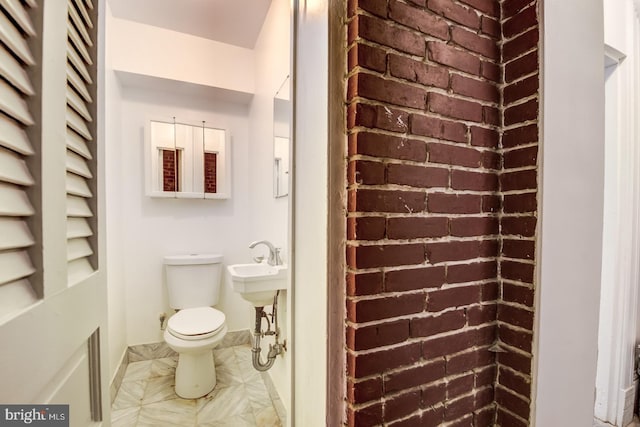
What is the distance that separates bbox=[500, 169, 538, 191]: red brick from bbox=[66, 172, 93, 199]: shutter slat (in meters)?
1.21

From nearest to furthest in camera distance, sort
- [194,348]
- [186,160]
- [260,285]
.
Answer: [260,285]
[194,348]
[186,160]

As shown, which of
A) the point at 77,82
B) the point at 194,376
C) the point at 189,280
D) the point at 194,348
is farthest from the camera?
the point at 189,280

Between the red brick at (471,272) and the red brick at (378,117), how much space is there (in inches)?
18.2

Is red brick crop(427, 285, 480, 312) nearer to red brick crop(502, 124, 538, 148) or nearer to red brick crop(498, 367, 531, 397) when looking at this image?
red brick crop(498, 367, 531, 397)

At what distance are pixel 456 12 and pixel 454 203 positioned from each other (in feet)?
1.96

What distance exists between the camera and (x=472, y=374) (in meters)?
0.91

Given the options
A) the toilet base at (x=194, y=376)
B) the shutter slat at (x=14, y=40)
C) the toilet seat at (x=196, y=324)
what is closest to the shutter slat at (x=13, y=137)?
the shutter slat at (x=14, y=40)

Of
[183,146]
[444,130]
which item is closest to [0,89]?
[444,130]

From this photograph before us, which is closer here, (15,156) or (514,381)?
(15,156)

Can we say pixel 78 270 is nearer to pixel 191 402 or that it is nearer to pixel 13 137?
pixel 13 137

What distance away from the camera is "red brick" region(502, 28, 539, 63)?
2.81 ft

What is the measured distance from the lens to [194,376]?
1817mm

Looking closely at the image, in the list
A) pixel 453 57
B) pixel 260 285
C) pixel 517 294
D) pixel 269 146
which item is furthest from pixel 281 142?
pixel 517 294

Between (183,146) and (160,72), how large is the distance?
1.83ft
